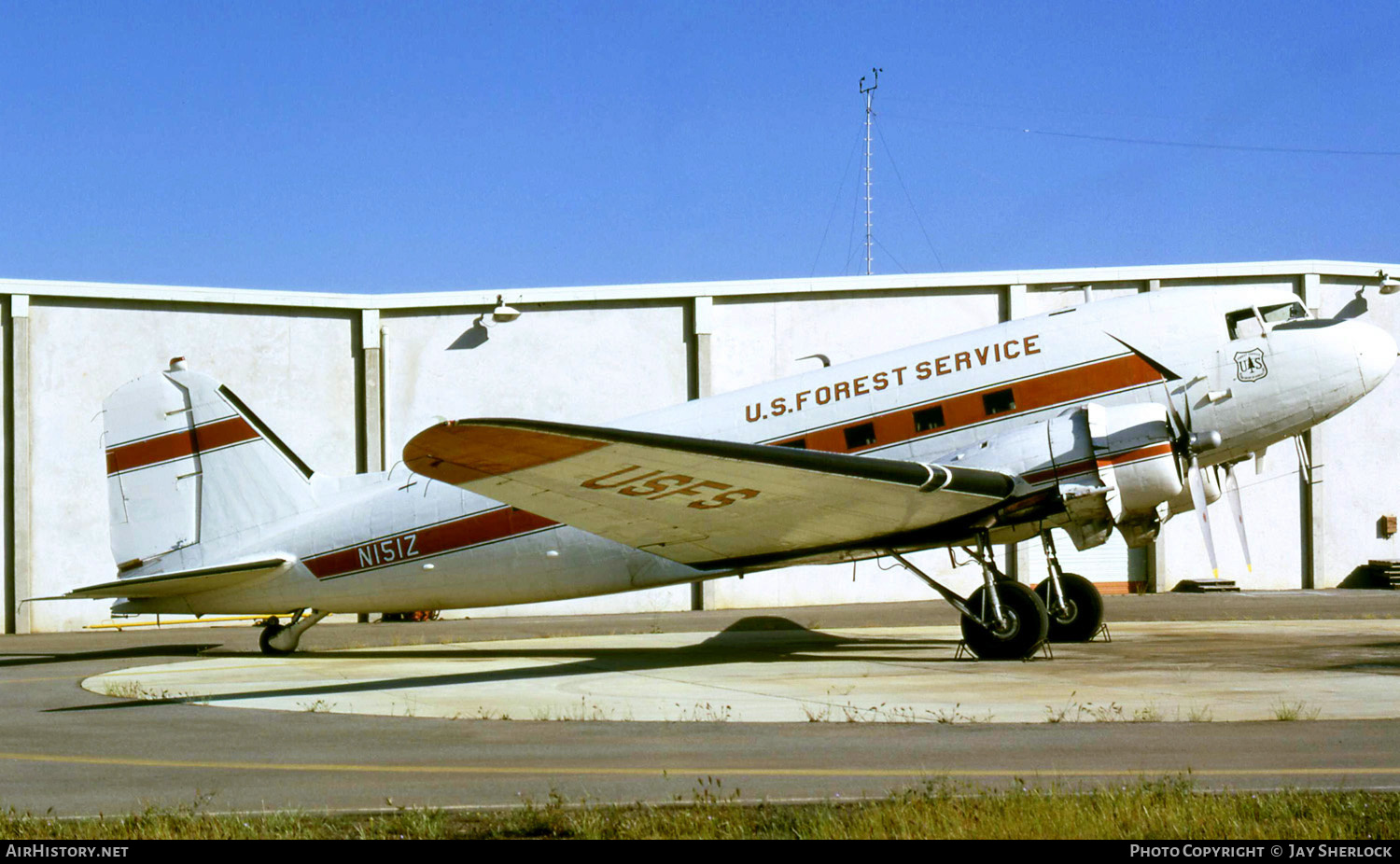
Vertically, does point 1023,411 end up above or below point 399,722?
above

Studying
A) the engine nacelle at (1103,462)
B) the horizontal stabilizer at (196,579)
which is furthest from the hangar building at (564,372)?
the engine nacelle at (1103,462)

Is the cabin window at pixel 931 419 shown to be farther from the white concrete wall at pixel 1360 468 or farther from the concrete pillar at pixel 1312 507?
the white concrete wall at pixel 1360 468

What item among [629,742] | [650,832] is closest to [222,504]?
[629,742]

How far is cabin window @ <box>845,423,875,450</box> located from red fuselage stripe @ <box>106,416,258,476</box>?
9.46 m

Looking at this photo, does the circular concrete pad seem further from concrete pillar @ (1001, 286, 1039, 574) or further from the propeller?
concrete pillar @ (1001, 286, 1039, 574)

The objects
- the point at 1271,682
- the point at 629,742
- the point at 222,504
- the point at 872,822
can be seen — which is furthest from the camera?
the point at 222,504

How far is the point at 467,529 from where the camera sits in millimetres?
17422

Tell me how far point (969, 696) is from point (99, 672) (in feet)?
Answer: 42.1

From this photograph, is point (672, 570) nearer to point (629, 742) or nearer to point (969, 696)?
point (969, 696)

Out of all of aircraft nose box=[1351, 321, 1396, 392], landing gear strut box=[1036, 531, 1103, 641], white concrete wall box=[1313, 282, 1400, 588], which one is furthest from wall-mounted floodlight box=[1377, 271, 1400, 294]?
landing gear strut box=[1036, 531, 1103, 641]

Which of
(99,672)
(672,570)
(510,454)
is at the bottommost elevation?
(99,672)

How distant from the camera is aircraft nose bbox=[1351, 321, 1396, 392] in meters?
15.9

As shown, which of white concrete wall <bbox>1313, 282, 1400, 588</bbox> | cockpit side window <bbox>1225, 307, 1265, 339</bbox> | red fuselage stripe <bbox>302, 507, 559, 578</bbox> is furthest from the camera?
white concrete wall <bbox>1313, 282, 1400, 588</bbox>

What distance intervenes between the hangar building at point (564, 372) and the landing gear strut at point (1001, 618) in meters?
16.2
